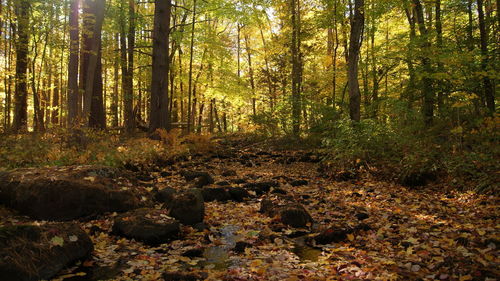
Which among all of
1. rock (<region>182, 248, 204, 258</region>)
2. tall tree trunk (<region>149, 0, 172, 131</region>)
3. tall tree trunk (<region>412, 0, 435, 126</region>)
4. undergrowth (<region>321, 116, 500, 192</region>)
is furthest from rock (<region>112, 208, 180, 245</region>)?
tall tree trunk (<region>412, 0, 435, 126</region>)

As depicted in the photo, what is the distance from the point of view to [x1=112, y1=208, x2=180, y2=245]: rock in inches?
191

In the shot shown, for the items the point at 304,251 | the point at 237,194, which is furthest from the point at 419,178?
the point at 304,251

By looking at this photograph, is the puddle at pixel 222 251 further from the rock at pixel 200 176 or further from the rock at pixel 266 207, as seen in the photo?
the rock at pixel 200 176

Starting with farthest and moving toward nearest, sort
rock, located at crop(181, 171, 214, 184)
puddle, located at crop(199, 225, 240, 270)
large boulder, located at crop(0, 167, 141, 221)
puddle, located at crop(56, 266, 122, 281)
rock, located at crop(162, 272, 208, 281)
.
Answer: rock, located at crop(181, 171, 214, 184)
large boulder, located at crop(0, 167, 141, 221)
puddle, located at crop(199, 225, 240, 270)
puddle, located at crop(56, 266, 122, 281)
rock, located at crop(162, 272, 208, 281)

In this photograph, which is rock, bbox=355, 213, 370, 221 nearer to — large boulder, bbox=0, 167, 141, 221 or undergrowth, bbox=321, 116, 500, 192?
undergrowth, bbox=321, 116, 500, 192

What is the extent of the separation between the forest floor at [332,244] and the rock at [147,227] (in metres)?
0.13

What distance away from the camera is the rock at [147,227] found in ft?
15.9

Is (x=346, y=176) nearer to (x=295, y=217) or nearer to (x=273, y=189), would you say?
(x=273, y=189)

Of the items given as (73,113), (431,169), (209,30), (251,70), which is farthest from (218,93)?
(431,169)

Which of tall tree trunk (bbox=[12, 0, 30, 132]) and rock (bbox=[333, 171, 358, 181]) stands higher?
tall tree trunk (bbox=[12, 0, 30, 132])

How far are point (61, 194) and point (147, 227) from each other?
74.6 inches

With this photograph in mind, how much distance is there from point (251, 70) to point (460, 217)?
23472 mm

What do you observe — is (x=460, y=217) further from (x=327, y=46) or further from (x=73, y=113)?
(x=327, y=46)

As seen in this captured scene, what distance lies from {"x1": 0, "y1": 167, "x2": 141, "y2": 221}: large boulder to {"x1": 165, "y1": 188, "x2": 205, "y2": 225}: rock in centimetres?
93
